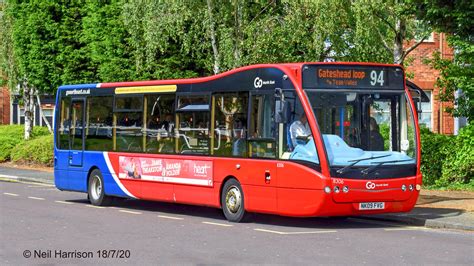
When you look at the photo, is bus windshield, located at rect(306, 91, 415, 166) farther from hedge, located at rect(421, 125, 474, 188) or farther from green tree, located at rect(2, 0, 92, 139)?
green tree, located at rect(2, 0, 92, 139)

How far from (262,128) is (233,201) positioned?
1.56 metres

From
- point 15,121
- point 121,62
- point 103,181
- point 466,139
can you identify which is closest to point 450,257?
point 103,181

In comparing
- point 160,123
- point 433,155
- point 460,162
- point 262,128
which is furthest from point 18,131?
point 262,128

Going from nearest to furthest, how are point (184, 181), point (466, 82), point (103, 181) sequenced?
point (184, 181) < point (103, 181) < point (466, 82)

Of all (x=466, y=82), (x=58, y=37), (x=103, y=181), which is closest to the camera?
(x=103, y=181)

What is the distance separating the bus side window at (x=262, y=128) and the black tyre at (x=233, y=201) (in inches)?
29.3

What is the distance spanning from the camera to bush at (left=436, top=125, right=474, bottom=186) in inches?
1022

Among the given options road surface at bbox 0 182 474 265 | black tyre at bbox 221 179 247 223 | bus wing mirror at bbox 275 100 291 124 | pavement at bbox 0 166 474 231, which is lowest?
road surface at bbox 0 182 474 265

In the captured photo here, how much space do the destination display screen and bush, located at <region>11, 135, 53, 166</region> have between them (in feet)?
87.2

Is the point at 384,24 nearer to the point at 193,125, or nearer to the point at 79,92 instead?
the point at 79,92

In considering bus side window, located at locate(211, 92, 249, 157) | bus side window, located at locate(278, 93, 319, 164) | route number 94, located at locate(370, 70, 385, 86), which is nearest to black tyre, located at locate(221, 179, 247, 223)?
bus side window, located at locate(211, 92, 249, 157)

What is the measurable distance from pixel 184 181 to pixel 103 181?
344 centimetres

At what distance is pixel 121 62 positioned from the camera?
123 ft

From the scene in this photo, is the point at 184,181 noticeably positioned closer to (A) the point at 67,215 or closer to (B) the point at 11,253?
(A) the point at 67,215
